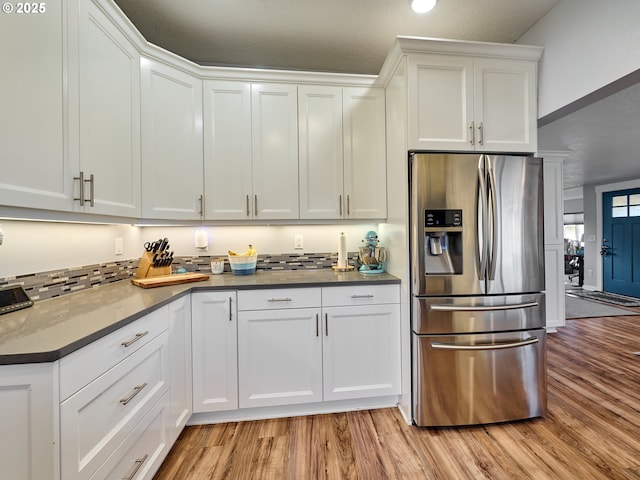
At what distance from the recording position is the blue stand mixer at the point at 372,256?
215 cm

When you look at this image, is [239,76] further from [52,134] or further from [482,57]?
[482,57]

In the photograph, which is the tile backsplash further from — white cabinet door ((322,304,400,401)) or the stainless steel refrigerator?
the stainless steel refrigerator

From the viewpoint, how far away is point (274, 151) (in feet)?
6.83

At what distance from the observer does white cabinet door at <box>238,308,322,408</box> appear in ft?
5.82

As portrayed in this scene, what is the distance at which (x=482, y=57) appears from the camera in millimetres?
1759

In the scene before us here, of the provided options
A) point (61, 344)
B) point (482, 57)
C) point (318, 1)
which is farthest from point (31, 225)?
point (482, 57)

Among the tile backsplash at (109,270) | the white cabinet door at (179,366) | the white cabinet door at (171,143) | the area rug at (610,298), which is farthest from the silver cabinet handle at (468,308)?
the area rug at (610,298)

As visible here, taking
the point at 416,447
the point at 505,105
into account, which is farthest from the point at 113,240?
the point at 505,105

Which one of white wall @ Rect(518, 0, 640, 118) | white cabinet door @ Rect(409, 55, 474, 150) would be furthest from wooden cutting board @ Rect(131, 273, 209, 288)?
white wall @ Rect(518, 0, 640, 118)

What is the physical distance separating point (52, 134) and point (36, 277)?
2.50ft

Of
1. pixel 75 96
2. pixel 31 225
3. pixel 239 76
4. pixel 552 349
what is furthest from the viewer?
pixel 552 349

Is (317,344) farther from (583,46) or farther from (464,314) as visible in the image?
(583,46)

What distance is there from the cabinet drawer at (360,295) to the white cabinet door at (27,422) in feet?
4.35

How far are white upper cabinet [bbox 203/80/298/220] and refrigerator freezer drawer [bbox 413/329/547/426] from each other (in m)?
1.39
